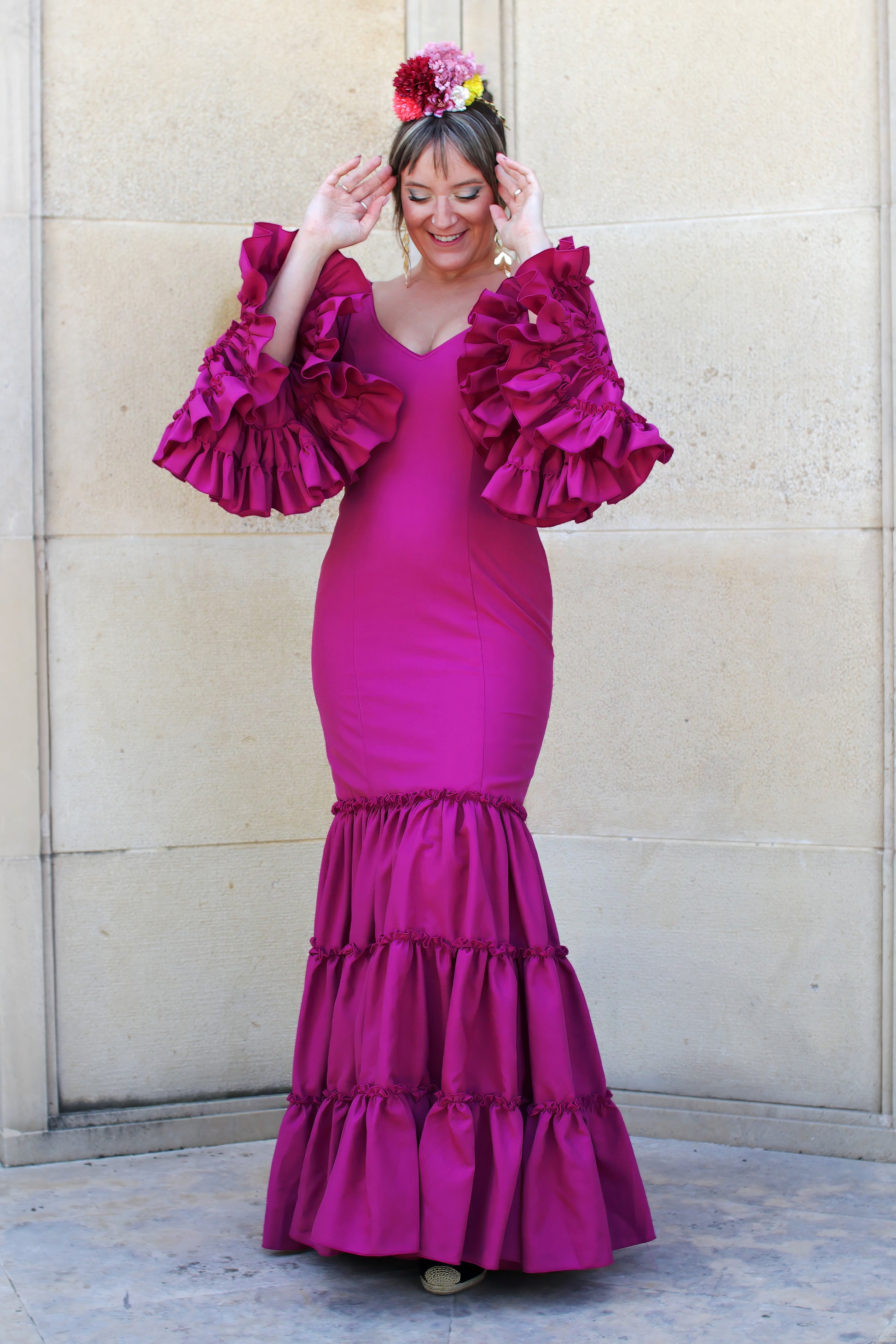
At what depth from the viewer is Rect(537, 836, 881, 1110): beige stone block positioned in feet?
11.1

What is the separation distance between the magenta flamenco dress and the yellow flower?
382 millimetres

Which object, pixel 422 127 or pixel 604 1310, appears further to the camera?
pixel 422 127

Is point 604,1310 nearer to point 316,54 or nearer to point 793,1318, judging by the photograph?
point 793,1318

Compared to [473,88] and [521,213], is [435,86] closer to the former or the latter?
[473,88]

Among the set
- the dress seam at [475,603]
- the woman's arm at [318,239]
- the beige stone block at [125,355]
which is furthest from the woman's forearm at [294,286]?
the beige stone block at [125,355]

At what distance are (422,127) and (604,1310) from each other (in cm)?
218

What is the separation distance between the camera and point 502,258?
106 inches

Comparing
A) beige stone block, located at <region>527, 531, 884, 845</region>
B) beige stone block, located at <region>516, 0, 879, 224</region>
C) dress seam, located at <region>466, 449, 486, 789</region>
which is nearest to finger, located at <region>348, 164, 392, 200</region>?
dress seam, located at <region>466, 449, 486, 789</region>

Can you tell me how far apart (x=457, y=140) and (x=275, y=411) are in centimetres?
61

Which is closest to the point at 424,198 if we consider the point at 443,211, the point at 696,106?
the point at 443,211

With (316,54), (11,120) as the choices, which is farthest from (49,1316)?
(316,54)

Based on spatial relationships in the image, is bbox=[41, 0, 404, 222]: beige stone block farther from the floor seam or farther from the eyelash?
the floor seam

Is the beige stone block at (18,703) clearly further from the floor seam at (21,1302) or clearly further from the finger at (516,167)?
the finger at (516,167)

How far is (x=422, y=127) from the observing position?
2.64m
